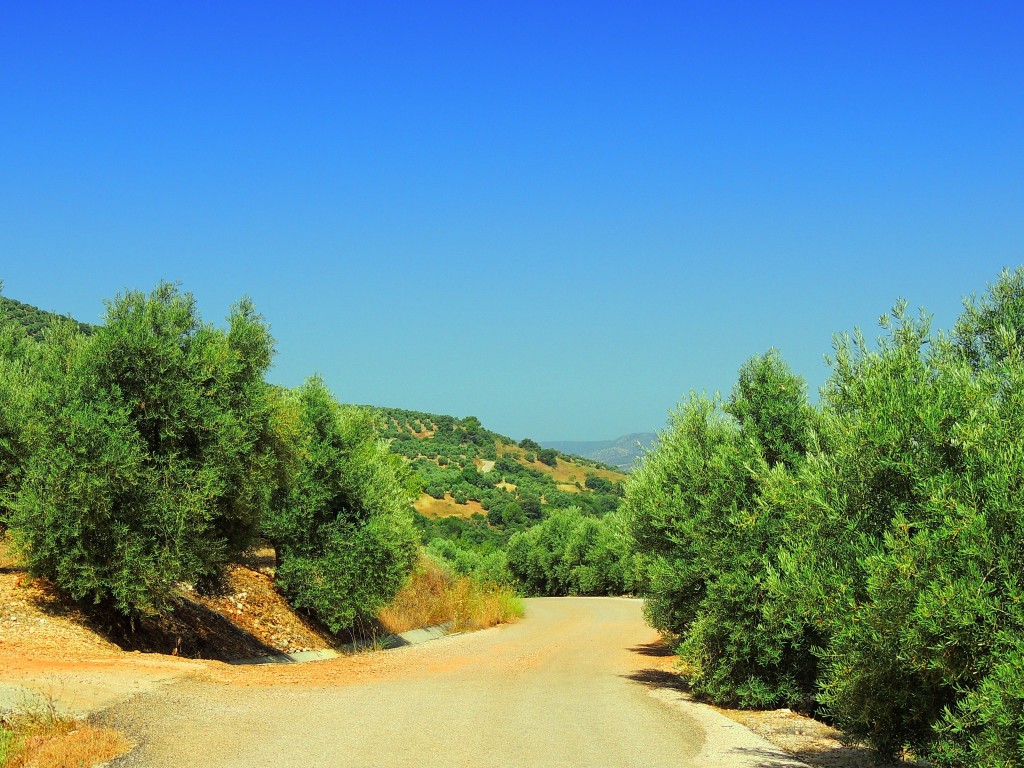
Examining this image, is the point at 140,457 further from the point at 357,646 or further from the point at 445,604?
the point at 445,604

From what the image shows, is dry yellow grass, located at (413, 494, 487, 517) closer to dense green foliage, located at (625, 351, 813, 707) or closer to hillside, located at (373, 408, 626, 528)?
hillside, located at (373, 408, 626, 528)

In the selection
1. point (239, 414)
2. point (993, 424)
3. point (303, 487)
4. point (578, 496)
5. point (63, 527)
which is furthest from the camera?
point (578, 496)

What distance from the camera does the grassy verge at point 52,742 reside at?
8469 millimetres

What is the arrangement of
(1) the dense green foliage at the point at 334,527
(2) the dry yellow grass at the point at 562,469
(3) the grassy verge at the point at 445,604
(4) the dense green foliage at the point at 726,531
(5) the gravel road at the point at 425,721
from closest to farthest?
(5) the gravel road at the point at 425,721 → (4) the dense green foliage at the point at 726,531 → (1) the dense green foliage at the point at 334,527 → (3) the grassy verge at the point at 445,604 → (2) the dry yellow grass at the point at 562,469

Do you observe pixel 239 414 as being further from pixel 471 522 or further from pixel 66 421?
pixel 471 522

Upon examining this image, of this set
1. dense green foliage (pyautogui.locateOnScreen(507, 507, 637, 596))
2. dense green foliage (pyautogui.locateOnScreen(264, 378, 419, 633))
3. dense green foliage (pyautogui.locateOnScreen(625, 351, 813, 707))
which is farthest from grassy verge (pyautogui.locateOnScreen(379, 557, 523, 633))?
dense green foliage (pyautogui.locateOnScreen(507, 507, 637, 596))

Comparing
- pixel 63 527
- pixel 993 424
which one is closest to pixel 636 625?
pixel 63 527

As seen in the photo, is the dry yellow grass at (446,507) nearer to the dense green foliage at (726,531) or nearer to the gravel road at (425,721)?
the gravel road at (425,721)

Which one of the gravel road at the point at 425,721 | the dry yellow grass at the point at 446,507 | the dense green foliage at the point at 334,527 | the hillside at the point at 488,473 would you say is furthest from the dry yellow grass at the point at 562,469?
the gravel road at the point at 425,721

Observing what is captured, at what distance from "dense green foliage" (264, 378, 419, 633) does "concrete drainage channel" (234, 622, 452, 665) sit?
69 centimetres

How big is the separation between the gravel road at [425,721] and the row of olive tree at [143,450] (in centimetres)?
263

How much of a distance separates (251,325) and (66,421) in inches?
179

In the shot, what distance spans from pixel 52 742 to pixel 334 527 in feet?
45.2

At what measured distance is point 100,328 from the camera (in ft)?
52.1
